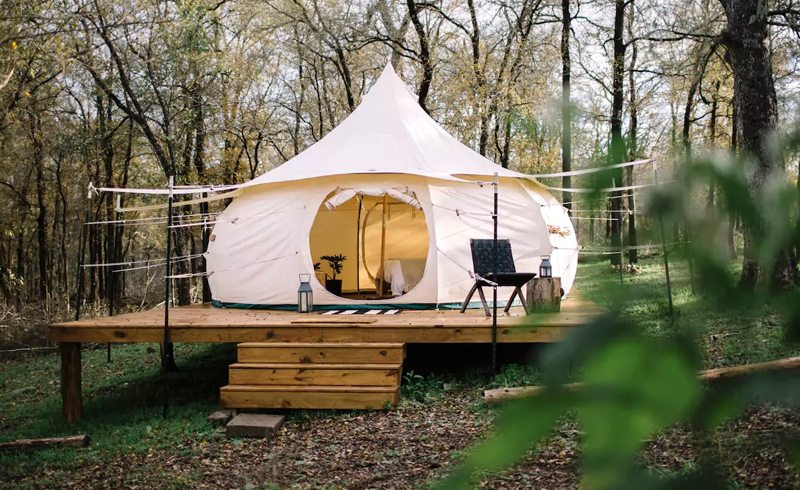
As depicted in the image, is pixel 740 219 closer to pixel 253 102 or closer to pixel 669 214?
pixel 669 214

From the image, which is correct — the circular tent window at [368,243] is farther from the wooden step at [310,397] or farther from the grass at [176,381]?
the wooden step at [310,397]

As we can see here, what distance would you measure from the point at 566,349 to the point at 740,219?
0.60 ft

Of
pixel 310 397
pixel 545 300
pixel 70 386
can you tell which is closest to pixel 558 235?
pixel 310 397

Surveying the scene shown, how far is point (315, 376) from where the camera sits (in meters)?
5.23

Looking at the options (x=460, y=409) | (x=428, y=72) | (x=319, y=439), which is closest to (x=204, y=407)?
(x=319, y=439)

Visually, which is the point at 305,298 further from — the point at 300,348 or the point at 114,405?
the point at 114,405

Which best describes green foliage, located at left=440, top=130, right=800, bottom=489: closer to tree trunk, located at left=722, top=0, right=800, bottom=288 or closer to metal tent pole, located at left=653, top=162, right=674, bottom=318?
metal tent pole, located at left=653, top=162, right=674, bottom=318

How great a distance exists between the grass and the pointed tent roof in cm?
233

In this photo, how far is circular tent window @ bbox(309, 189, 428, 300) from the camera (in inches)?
393

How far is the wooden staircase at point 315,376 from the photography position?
5.07 meters

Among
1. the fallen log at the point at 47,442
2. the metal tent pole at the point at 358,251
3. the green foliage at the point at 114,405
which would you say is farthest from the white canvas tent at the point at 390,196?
the fallen log at the point at 47,442

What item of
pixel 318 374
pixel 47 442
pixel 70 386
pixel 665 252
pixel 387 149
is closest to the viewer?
pixel 665 252

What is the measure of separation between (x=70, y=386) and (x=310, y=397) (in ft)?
7.20

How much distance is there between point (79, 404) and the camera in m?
5.71
